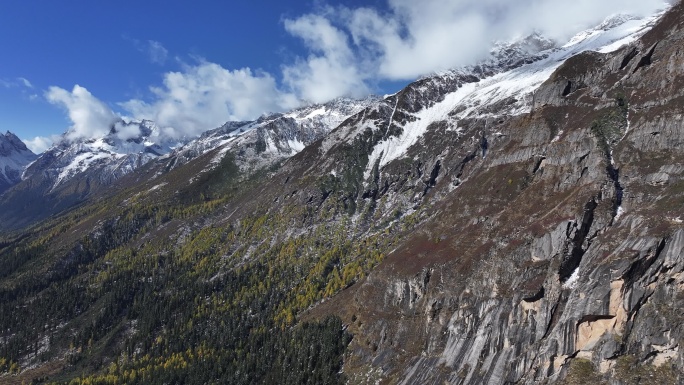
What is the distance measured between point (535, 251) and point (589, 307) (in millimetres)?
28183

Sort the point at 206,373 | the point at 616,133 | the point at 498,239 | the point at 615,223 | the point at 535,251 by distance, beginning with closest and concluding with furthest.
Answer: the point at 615,223 < the point at 535,251 < the point at 498,239 < the point at 616,133 < the point at 206,373

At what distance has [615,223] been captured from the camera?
11562 centimetres

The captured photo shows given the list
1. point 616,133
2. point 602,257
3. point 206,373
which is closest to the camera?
point 602,257

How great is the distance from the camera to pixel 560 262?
373 feet

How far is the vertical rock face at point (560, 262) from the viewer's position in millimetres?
93125

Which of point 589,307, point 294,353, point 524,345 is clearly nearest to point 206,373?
point 294,353

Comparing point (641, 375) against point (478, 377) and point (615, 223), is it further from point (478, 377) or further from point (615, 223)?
point (615, 223)

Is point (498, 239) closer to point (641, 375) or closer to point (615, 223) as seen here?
point (615, 223)

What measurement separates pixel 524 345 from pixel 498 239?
40639mm

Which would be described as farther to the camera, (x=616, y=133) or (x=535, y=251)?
(x=616, y=133)

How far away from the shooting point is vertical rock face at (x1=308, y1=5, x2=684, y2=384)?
93125 mm

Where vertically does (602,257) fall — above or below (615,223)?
below

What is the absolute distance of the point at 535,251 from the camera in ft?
407

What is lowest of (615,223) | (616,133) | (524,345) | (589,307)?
A: (524,345)
